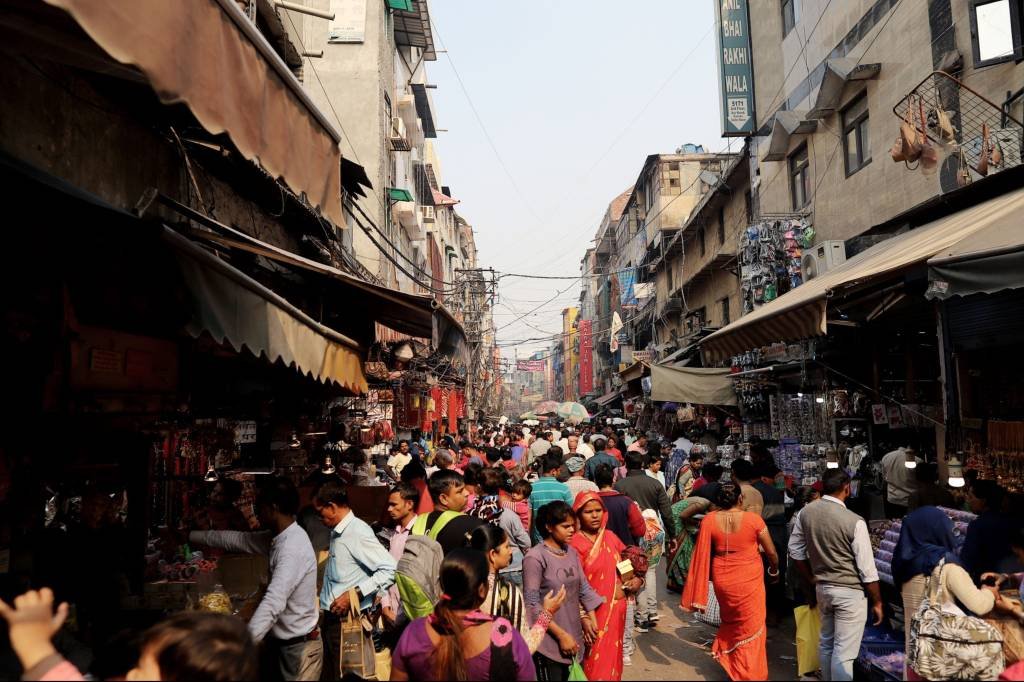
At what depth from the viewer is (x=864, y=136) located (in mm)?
12180

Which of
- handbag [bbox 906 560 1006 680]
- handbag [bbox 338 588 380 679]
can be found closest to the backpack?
handbag [bbox 338 588 380 679]

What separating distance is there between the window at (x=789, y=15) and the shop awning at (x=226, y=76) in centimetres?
1374

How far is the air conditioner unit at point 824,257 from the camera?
11.9 m

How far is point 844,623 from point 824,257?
320 inches

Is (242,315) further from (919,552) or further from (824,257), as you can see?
(824,257)

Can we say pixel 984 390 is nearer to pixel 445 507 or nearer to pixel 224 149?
pixel 445 507

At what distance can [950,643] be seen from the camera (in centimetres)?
402

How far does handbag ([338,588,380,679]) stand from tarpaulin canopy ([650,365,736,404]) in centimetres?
1072

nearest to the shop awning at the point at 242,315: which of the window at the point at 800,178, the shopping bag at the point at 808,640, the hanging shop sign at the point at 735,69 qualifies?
the shopping bag at the point at 808,640

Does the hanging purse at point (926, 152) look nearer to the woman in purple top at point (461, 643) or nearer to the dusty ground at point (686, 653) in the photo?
the dusty ground at point (686, 653)

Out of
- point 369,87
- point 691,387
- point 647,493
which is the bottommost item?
point 647,493

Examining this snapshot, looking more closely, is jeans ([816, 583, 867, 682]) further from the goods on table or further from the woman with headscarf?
the goods on table

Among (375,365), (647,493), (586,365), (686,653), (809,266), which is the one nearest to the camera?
(686,653)

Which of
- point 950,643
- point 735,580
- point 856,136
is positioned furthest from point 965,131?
point 950,643
